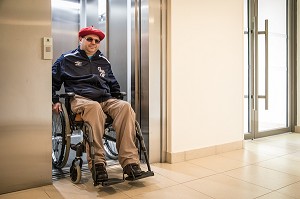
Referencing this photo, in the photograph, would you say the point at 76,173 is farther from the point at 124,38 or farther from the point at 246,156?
the point at 246,156

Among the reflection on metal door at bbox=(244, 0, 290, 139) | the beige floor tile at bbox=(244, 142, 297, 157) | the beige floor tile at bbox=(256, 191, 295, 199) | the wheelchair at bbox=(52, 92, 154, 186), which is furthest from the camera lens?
the reflection on metal door at bbox=(244, 0, 290, 139)

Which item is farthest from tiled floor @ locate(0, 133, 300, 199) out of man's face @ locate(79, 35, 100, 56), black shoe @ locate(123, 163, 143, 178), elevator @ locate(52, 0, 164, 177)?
man's face @ locate(79, 35, 100, 56)

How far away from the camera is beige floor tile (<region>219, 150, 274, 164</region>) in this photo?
2855mm

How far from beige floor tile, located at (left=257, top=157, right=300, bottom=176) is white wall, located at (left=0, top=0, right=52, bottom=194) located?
1.91m

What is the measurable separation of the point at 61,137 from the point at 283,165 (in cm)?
200

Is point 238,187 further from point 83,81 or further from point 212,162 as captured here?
point 83,81

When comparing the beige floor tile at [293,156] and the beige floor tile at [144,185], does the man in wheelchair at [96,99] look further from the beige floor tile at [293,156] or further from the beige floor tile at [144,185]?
the beige floor tile at [293,156]

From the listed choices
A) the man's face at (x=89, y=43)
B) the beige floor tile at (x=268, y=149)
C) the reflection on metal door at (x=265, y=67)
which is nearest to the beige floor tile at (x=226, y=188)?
the beige floor tile at (x=268, y=149)

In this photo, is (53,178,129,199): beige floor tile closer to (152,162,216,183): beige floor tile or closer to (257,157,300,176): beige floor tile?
(152,162,216,183): beige floor tile

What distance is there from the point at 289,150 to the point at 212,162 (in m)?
1.14

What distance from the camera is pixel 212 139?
3076 mm

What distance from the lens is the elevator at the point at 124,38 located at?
2.75 metres

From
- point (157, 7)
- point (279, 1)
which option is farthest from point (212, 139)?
point (279, 1)

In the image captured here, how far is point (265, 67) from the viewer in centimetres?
378
